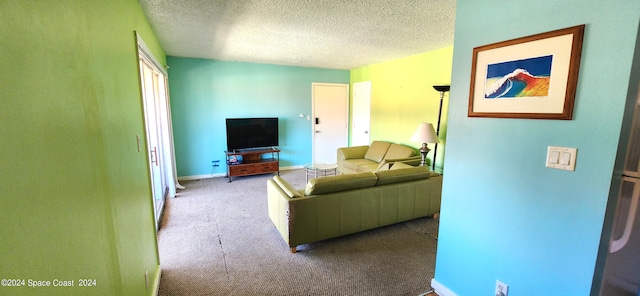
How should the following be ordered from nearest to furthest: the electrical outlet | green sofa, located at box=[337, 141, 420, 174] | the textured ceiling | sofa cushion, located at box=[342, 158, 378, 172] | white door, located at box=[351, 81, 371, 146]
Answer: the electrical outlet < the textured ceiling < green sofa, located at box=[337, 141, 420, 174] < sofa cushion, located at box=[342, 158, 378, 172] < white door, located at box=[351, 81, 371, 146]

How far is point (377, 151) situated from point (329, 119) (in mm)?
1612

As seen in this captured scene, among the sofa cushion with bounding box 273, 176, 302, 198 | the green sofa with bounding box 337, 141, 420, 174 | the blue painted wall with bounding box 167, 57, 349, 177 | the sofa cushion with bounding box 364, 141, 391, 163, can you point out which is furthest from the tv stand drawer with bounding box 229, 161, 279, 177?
the sofa cushion with bounding box 273, 176, 302, 198

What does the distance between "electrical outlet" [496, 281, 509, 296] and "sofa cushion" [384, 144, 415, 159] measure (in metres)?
2.91

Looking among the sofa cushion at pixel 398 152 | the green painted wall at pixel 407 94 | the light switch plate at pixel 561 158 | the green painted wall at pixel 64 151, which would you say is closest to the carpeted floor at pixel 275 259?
the green painted wall at pixel 64 151

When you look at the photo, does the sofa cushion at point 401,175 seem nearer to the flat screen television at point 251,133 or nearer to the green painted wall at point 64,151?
the green painted wall at point 64,151

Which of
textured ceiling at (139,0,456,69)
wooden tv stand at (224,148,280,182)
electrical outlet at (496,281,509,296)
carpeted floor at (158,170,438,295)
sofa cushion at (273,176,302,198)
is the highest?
textured ceiling at (139,0,456,69)

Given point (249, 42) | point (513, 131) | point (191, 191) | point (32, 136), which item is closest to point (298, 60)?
point (249, 42)

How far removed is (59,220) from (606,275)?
2.27 meters

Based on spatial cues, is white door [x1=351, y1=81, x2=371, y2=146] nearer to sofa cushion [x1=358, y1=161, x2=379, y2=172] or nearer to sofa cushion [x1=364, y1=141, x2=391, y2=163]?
sofa cushion [x1=364, y1=141, x2=391, y2=163]

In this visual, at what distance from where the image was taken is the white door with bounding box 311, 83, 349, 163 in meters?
5.98

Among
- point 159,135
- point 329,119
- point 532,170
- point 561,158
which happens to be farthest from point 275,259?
point 329,119

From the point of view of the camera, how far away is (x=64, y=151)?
2.54 ft

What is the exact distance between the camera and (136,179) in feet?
5.57

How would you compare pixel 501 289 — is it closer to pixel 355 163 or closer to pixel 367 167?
pixel 367 167
